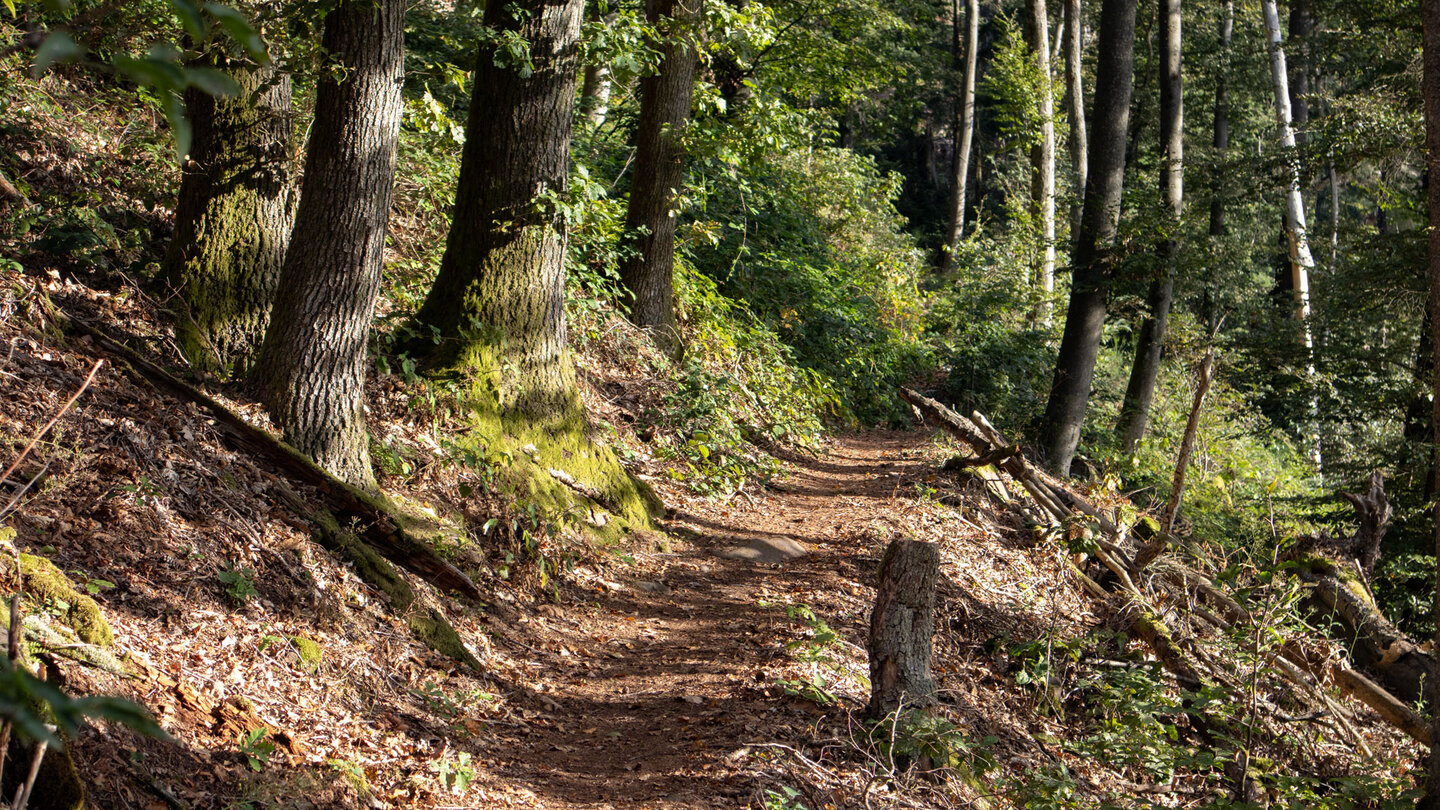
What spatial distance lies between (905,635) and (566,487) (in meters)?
3.33

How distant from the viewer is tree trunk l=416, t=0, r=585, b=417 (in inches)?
281

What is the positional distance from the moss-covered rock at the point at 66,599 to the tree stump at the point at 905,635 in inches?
135

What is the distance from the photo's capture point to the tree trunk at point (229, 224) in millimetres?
6055

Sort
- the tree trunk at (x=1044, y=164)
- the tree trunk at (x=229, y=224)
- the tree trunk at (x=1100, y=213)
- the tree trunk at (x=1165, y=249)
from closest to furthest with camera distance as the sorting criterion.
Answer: the tree trunk at (x=229, y=224) < the tree trunk at (x=1100, y=213) < the tree trunk at (x=1165, y=249) < the tree trunk at (x=1044, y=164)

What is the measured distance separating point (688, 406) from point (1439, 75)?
22.4ft

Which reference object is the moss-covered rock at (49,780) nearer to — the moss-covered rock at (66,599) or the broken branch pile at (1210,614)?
the moss-covered rock at (66,599)

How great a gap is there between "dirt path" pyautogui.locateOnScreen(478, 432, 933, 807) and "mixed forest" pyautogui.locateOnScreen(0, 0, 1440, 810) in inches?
1.5

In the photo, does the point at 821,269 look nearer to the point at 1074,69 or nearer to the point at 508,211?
the point at 1074,69

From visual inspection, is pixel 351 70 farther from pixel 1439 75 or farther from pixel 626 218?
pixel 1439 75

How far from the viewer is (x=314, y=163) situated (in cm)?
569

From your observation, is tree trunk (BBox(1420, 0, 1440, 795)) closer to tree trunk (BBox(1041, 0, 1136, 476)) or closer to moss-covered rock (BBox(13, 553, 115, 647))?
tree trunk (BBox(1041, 0, 1136, 476))

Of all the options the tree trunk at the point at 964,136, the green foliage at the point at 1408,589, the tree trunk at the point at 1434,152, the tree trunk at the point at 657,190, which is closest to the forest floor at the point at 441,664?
the tree trunk at the point at 1434,152

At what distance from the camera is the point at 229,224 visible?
6191 millimetres

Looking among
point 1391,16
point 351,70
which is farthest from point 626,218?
point 1391,16
